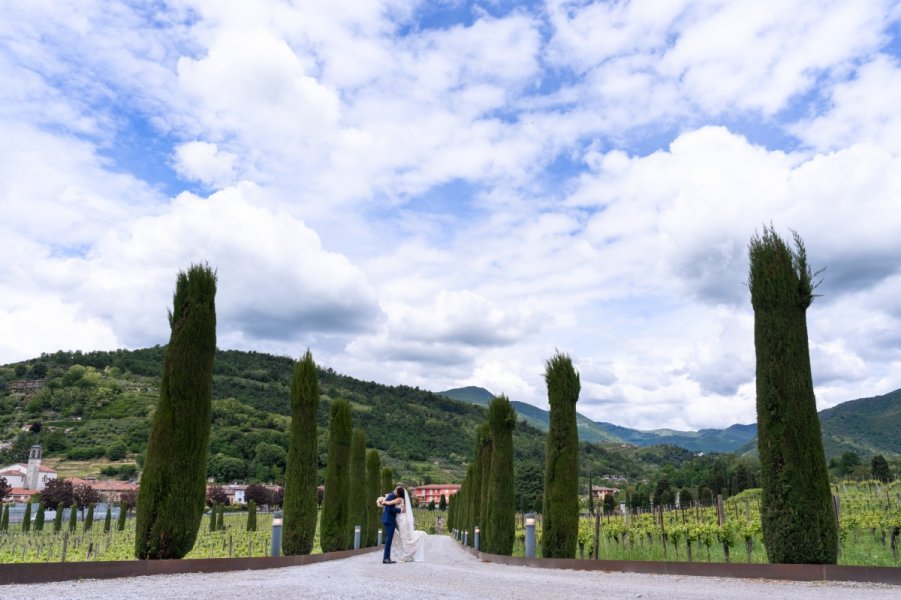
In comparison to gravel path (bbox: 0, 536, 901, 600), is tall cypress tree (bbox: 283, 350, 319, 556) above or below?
above

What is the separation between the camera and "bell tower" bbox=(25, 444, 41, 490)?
3481 inches

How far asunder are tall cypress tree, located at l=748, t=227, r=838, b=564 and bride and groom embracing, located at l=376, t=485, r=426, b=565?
25.1 feet

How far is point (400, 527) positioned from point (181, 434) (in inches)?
254

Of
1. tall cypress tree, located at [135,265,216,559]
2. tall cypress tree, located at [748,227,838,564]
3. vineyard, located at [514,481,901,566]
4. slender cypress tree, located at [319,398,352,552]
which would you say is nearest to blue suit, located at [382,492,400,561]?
tall cypress tree, located at [135,265,216,559]

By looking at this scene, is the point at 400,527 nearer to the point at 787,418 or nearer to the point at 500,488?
the point at 500,488

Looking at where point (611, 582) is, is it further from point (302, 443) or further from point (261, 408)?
point (261, 408)

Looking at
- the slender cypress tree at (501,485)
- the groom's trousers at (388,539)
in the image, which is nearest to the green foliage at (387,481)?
the slender cypress tree at (501,485)

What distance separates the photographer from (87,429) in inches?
4363

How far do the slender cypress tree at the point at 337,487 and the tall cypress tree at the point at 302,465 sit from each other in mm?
3265

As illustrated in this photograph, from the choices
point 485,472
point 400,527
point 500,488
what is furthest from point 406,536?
Result: point 485,472

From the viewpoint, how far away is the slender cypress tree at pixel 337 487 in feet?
66.0

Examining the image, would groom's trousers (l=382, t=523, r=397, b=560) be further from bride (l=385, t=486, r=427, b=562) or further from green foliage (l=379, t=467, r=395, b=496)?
green foliage (l=379, t=467, r=395, b=496)

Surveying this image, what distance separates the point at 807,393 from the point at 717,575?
135 inches

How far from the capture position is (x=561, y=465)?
15.0 meters
